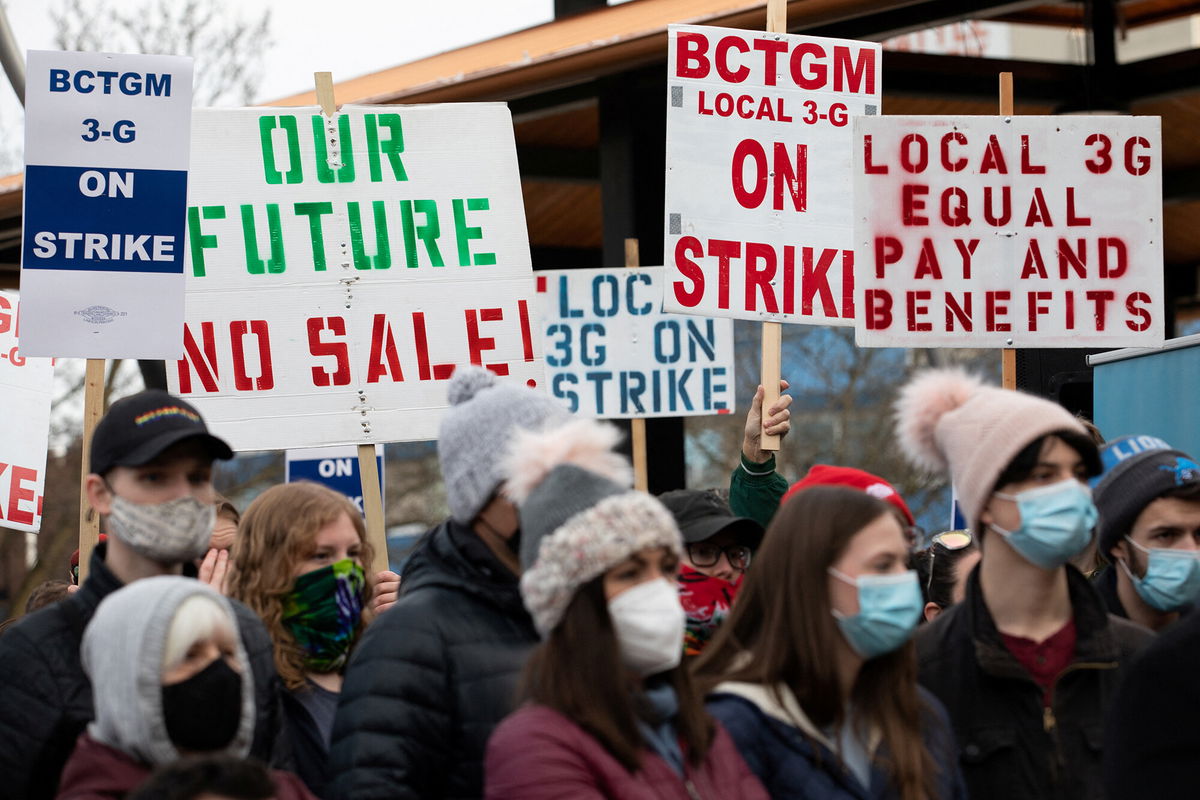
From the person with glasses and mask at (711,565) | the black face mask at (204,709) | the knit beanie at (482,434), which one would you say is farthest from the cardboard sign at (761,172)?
the black face mask at (204,709)

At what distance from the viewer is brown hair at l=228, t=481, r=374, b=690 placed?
176 inches

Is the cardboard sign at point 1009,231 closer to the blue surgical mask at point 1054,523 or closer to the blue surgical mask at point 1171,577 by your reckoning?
the blue surgical mask at point 1171,577

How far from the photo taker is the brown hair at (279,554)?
448cm

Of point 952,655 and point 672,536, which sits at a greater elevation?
point 672,536

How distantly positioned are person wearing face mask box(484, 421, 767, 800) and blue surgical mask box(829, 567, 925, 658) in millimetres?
389

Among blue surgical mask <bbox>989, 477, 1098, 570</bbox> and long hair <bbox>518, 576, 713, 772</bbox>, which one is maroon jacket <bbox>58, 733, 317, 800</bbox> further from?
blue surgical mask <bbox>989, 477, 1098, 570</bbox>

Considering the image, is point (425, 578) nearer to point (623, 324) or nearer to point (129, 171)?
point (129, 171)

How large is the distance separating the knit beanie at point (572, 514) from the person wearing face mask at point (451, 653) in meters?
0.26

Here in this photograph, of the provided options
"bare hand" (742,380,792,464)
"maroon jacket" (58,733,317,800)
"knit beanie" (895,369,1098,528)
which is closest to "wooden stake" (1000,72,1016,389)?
"bare hand" (742,380,792,464)

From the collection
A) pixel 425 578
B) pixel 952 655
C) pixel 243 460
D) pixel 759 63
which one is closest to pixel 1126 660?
pixel 952 655

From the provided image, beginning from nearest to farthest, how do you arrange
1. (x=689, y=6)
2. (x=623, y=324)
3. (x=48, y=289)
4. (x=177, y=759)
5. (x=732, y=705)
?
(x=177, y=759), (x=732, y=705), (x=48, y=289), (x=623, y=324), (x=689, y=6)

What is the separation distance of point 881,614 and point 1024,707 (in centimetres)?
50

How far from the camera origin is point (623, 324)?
9.43m

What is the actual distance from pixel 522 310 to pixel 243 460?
22291 mm
